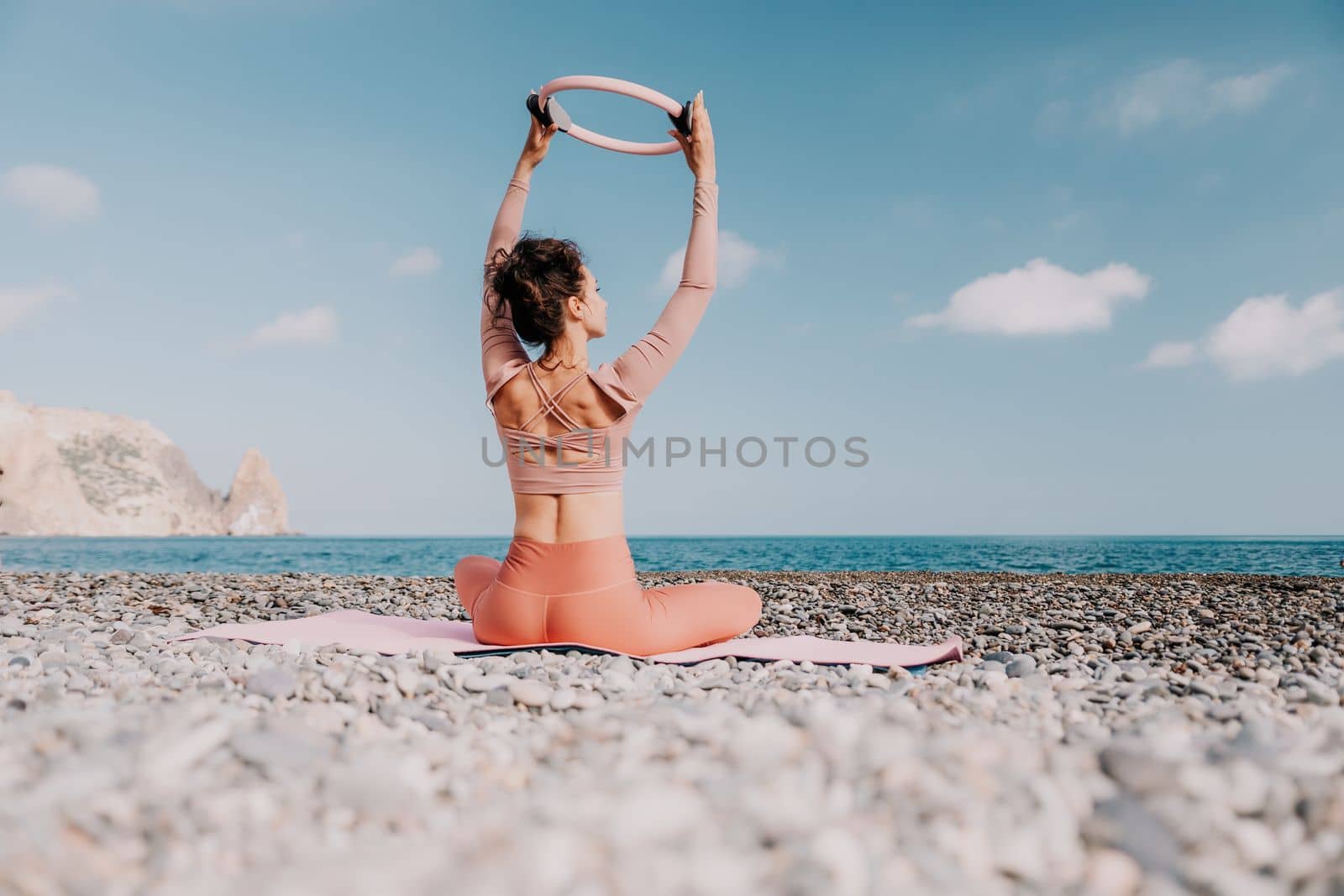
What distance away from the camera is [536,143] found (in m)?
4.20

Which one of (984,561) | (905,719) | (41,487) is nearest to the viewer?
(905,719)

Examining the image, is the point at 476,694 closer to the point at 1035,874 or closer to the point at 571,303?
the point at 571,303

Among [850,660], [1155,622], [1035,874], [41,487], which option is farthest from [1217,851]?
[41,487]

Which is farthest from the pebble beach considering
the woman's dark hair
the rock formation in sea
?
the rock formation in sea

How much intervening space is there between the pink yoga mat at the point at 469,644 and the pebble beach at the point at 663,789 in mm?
779

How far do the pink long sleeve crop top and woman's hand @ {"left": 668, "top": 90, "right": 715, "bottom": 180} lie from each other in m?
0.06

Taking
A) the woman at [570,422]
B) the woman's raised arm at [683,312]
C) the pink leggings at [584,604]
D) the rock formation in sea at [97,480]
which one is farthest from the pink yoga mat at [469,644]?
the rock formation in sea at [97,480]

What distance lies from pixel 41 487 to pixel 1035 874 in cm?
7862

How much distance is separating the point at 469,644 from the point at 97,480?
7727cm

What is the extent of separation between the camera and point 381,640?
4.19m

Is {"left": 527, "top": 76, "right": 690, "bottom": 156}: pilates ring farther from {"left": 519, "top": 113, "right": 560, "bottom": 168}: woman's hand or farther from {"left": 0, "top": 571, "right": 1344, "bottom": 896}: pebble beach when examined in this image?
{"left": 0, "top": 571, "right": 1344, "bottom": 896}: pebble beach

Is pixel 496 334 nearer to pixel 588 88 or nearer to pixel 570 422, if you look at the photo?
pixel 570 422

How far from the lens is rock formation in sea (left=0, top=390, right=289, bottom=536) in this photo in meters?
62.2

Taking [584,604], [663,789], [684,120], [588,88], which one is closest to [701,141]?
[684,120]
